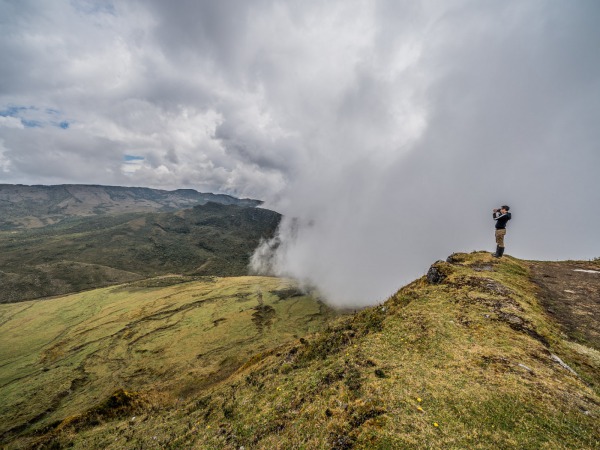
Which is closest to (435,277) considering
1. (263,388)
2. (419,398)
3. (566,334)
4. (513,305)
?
(513,305)

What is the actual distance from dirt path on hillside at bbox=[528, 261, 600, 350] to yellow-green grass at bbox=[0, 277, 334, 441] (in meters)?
54.6

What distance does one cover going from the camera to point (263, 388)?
20406 mm

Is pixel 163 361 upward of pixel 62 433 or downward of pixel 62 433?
downward

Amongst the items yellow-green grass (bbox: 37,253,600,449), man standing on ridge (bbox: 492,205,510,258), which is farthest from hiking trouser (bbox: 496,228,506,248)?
yellow-green grass (bbox: 37,253,600,449)

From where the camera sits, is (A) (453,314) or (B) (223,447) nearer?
(B) (223,447)

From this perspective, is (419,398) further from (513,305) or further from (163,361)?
(163,361)

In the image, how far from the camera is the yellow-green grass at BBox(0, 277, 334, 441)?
7025 centimetres

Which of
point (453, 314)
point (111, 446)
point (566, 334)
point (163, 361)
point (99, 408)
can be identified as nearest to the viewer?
point (566, 334)

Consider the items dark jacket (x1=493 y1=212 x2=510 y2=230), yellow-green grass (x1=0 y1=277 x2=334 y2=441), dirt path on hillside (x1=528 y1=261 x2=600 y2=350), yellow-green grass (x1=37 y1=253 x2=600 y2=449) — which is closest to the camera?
yellow-green grass (x1=37 y1=253 x2=600 y2=449)

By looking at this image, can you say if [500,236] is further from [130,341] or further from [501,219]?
[130,341]

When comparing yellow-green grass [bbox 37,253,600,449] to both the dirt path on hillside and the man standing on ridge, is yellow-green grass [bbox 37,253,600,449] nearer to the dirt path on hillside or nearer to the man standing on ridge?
the dirt path on hillside

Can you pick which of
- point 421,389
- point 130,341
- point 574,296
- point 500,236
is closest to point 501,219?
point 500,236

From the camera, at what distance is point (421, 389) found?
42.0 feet

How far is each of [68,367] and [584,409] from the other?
129647 mm
